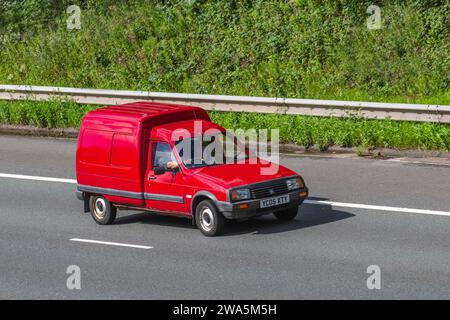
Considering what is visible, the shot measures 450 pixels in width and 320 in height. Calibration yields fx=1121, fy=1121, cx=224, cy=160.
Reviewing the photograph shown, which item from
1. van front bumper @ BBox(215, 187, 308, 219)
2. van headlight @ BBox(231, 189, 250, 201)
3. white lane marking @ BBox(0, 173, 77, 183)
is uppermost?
van headlight @ BBox(231, 189, 250, 201)

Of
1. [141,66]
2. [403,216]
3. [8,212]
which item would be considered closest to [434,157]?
[403,216]

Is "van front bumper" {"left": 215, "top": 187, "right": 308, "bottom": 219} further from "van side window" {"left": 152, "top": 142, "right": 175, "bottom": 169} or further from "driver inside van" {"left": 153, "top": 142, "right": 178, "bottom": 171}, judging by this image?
"van side window" {"left": 152, "top": 142, "right": 175, "bottom": 169}

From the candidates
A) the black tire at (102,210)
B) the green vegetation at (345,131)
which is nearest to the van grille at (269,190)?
the black tire at (102,210)

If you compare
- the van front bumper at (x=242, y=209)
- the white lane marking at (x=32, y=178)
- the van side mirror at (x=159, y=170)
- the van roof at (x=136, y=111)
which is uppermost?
the van roof at (x=136, y=111)

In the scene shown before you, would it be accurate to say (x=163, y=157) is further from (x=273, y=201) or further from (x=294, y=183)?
(x=294, y=183)

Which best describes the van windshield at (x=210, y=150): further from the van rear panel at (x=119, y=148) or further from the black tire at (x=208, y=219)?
the black tire at (x=208, y=219)

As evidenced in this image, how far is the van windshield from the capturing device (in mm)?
17328

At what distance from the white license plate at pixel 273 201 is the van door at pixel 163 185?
4.16ft

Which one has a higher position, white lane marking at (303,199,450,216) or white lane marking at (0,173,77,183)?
white lane marking at (303,199,450,216)

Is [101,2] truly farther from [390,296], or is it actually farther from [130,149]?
[390,296]

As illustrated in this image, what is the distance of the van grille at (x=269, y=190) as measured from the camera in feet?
54.0

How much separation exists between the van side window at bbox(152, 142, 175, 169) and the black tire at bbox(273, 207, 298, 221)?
1860mm

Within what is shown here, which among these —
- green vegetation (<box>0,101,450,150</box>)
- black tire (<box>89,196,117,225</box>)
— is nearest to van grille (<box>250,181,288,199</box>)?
black tire (<box>89,196,117,225</box>)

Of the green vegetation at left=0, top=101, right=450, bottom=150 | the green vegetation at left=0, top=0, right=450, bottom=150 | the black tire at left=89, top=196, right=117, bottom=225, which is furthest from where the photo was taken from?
the green vegetation at left=0, top=0, right=450, bottom=150
